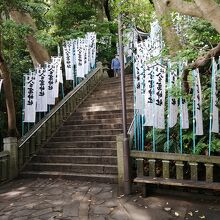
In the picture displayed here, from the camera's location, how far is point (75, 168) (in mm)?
9469

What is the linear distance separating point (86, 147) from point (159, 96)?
3528 millimetres

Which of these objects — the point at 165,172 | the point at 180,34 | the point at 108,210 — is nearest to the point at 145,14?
the point at 180,34

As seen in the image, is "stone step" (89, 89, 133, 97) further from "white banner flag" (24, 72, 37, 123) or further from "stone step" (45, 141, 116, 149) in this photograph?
"white banner flag" (24, 72, 37, 123)

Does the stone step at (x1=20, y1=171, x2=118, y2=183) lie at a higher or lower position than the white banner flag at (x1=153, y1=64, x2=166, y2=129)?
lower

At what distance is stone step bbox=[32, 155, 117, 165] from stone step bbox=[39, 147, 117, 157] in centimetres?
31

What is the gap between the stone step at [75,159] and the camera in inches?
367

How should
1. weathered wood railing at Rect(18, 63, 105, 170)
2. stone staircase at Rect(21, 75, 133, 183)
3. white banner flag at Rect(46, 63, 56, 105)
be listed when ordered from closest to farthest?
1. stone staircase at Rect(21, 75, 133, 183)
2. weathered wood railing at Rect(18, 63, 105, 170)
3. white banner flag at Rect(46, 63, 56, 105)

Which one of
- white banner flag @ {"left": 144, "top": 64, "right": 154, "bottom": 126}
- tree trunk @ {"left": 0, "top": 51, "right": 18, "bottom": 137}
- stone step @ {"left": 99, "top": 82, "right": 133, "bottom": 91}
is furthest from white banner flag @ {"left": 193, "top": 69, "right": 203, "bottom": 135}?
stone step @ {"left": 99, "top": 82, "right": 133, "bottom": 91}

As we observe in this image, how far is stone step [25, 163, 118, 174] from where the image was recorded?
29.4 feet

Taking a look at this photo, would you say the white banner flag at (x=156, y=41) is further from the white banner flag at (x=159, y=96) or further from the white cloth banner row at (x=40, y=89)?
the white cloth banner row at (x=40, y=89)

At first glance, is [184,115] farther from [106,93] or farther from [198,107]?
[106,93]

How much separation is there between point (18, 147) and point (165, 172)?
515 centimetres

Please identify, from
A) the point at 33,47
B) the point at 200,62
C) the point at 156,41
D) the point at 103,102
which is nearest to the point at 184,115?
the point at 200,62

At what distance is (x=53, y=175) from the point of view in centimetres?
940
